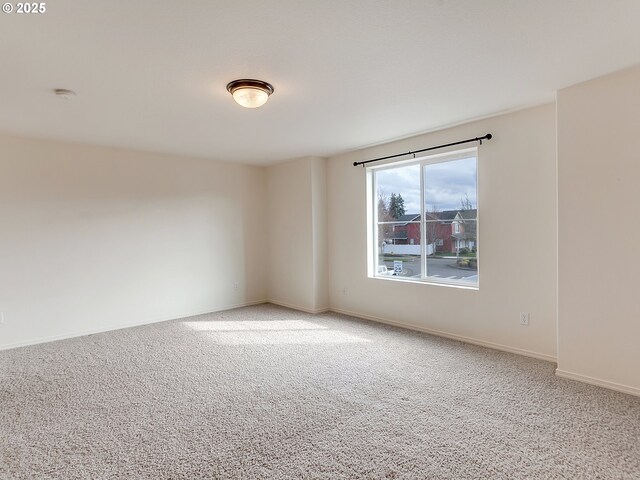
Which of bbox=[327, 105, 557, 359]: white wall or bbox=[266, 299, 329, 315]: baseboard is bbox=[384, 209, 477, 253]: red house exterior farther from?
bbox=[266, 299, 329, 315]: baseboard

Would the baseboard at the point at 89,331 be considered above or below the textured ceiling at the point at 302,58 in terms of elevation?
below

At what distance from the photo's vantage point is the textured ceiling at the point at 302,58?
1887 mm

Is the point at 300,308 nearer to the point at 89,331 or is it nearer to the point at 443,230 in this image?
the point at 443,230

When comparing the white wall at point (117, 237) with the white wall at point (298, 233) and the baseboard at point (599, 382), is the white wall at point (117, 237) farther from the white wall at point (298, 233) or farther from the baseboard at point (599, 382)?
the baseboard at point (599, 382)

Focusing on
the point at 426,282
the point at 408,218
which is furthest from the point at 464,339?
the point at 408,218

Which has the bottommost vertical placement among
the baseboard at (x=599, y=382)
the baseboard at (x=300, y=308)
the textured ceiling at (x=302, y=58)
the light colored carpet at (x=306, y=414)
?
the light colored carpet at (x=306, y=414)

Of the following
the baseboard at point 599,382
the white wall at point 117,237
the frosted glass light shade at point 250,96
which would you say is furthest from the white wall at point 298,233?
the baseboard at point 599,382

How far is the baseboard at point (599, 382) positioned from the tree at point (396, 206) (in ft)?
8.07

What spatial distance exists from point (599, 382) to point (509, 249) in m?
1.32

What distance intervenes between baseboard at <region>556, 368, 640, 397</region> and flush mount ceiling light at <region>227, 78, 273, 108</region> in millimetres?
3253

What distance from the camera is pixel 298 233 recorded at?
5.66 m

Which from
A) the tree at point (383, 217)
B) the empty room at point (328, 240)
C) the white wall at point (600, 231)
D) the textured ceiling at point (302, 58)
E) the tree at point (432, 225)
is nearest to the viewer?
the textured ceiling at point (302, 58)

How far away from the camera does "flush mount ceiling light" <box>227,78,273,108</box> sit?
8.80 feet

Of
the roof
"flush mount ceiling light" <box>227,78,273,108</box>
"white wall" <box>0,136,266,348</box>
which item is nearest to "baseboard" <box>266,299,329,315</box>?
"white wall" <box>0,136,266,348</box>
